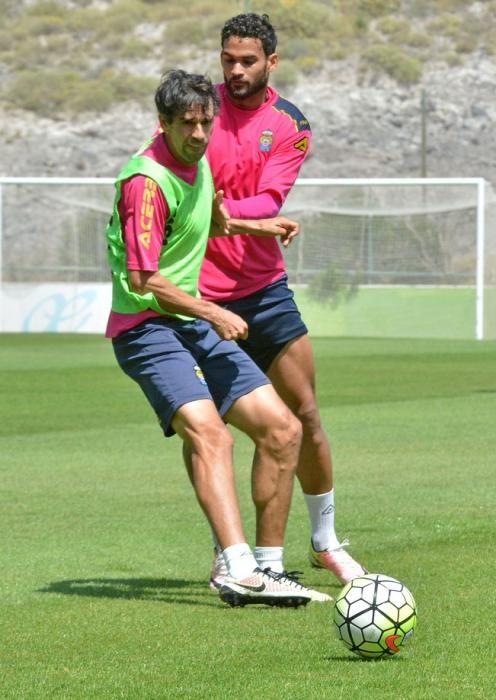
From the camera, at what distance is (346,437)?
14.0m

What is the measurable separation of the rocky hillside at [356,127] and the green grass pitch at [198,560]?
38573mm

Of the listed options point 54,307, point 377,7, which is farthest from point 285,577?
point 377,7

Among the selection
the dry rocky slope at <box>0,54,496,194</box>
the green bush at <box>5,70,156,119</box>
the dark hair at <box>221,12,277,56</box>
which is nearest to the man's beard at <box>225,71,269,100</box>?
the dark hair at <box>221,12,277,56</box>

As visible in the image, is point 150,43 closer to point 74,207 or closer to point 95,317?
point 74,207

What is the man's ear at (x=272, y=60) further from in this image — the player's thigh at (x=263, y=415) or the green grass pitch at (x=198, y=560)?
the green grass pitch at (x=198, y=560)

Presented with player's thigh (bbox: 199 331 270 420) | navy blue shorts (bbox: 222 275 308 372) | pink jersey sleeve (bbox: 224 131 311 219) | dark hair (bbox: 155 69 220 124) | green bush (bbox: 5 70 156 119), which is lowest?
player's thigh (bbox: 199 331 270 420)

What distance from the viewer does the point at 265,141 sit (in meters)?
7.55

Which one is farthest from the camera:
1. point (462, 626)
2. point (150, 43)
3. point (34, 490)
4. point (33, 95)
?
point (150, 43)

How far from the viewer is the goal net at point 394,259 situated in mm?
35000

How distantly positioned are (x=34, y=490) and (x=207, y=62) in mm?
52434

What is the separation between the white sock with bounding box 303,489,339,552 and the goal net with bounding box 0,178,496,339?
2653 cm

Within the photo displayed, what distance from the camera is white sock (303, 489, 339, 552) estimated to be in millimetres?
7512

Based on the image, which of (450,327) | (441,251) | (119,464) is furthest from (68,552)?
(441,251)

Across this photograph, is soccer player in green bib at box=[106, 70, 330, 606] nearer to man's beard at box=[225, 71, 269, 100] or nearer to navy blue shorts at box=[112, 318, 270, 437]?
navy blue shorts at box=[112, 318, 270, 437]
